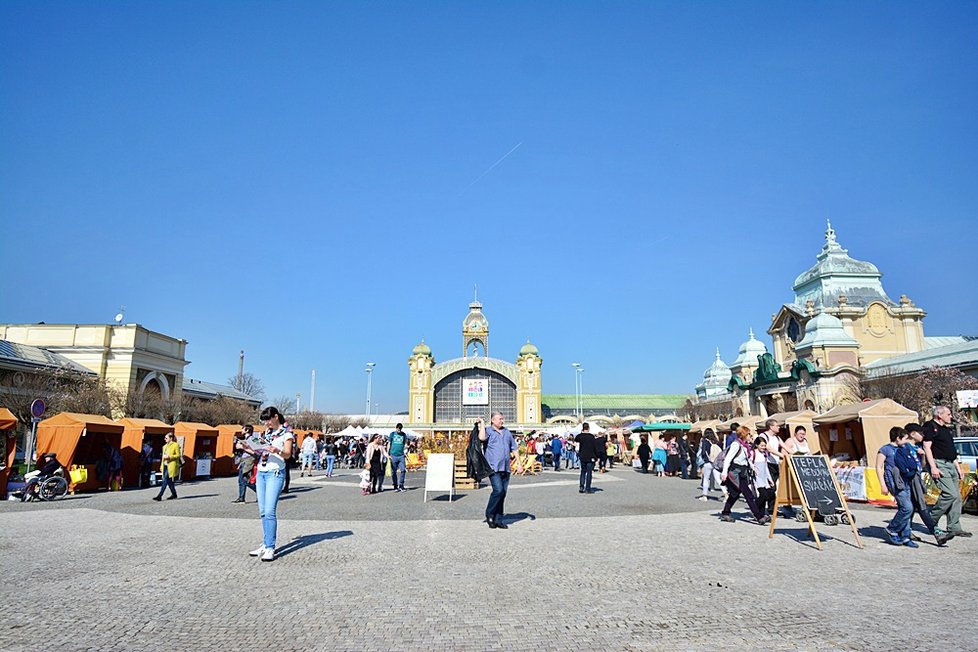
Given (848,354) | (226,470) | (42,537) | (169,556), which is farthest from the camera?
(848,354)

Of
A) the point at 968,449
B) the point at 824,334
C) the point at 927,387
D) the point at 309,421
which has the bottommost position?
the point at 968,449

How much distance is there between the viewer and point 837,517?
10133 millimetres

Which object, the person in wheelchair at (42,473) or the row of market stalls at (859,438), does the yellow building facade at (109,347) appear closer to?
the person in wheelchair at (42,473)

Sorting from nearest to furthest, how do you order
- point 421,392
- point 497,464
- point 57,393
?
point 497,464 < point 57,393 < point 421,392

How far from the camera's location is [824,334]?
48094 mm

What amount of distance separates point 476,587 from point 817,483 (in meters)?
5.72

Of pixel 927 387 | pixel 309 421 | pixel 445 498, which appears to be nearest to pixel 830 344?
pixel 927 387

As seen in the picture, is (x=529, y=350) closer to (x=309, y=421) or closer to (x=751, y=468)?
(x=309, y=421)

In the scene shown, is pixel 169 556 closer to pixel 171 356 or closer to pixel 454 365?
pixel 171 356

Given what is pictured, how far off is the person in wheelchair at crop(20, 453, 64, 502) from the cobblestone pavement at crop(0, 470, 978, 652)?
481 centimetres

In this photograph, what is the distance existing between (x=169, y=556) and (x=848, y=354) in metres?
51.3

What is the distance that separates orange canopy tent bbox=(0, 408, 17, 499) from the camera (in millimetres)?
14852

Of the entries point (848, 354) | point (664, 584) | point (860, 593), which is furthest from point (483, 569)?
point (848, 354)

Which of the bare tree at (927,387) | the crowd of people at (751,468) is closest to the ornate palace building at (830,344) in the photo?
the bare tree at (927,387)
